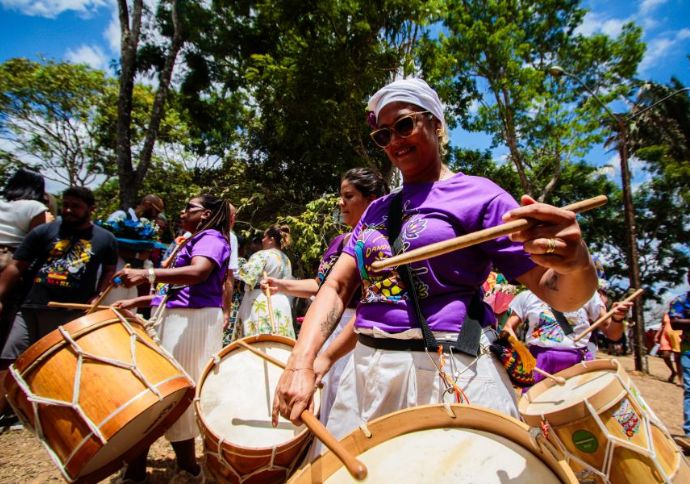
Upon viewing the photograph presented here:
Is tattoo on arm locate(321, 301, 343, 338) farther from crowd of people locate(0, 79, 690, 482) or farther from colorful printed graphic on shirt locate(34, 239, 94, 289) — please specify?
colorful printed graphic on shirt locate(34, 239, 94, 289)

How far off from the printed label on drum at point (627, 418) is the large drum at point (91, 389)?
2.16 meters

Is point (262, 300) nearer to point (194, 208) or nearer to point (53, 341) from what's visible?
point (194, 208)

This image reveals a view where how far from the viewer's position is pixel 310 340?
58.9 inches

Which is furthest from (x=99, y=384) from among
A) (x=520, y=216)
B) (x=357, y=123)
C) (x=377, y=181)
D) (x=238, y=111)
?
(x=238, y=111)

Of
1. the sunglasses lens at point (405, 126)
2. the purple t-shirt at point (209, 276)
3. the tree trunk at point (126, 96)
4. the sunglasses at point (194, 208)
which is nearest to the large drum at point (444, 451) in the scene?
the sunglasses lens at point (405, 126)

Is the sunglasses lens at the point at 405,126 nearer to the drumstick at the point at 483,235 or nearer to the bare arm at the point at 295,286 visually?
the drumstick at the point at 483,235

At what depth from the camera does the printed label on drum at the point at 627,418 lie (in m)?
1.62

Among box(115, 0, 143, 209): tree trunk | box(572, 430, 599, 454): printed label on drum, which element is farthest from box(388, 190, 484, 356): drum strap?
box(115, 0, 143, 209): tree trunk

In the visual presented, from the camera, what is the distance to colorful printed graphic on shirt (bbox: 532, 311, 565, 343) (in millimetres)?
3689

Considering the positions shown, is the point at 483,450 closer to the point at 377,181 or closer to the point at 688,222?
the point at 377,181

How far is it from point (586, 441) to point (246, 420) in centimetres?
163

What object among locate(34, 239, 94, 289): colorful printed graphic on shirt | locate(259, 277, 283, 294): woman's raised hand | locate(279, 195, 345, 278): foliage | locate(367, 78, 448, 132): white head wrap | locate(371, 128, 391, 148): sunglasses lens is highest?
locate(279, 195, 345, 278): foliage

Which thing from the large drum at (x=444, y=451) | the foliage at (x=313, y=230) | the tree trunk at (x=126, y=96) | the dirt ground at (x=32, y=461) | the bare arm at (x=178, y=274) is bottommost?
the dirt ground at (x=32, y=461)

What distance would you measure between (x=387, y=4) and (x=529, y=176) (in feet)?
28.7
